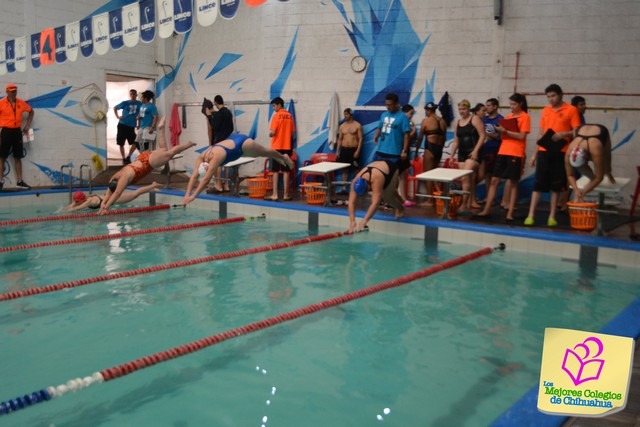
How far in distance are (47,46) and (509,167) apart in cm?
679

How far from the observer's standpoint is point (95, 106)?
12.2 m

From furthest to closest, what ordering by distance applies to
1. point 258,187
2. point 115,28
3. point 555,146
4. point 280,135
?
point 258,187 < point 280,135 < point 115,28 < point 555,146

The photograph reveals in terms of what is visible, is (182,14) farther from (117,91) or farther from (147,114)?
(117,91)

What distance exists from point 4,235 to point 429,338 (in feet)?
19.2

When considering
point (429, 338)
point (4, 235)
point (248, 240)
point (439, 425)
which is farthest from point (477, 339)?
point (4, 235)

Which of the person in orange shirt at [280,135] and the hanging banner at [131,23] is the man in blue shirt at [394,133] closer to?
the person in orange shirt at [280,135]

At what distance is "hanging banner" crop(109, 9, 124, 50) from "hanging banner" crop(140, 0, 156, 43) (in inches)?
17.7

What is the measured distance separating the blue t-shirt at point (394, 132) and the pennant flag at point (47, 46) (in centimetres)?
498

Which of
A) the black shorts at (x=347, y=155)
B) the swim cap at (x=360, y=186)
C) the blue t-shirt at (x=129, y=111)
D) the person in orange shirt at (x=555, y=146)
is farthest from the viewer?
the blue t-shirt at (x=129, y=111)

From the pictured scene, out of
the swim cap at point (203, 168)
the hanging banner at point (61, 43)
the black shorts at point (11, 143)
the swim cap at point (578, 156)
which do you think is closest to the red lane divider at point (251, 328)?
the swim cap at point (578, 156)

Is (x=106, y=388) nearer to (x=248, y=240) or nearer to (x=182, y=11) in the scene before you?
(x=248, y=240)

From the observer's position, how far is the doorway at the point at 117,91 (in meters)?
13.5

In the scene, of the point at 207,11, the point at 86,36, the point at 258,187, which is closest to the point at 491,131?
the point at 207,11

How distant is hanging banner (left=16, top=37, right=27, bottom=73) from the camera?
29.8 feet
